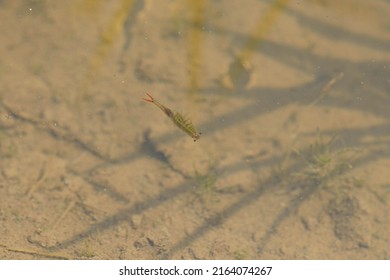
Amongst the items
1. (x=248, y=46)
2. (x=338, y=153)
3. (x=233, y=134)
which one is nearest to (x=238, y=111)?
(x=233, y=134)

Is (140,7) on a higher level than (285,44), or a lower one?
higher

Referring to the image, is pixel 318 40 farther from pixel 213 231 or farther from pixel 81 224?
pixel 81 224

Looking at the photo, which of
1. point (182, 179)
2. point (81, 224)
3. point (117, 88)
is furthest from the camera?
point (117, 88)

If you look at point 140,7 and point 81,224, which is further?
point 140,7

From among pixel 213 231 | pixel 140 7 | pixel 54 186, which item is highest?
pixel 140 7

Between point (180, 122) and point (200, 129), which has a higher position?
point (200, 129)

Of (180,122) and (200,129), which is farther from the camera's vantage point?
(200,129)

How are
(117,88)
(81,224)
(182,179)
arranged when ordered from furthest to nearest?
(117,88) < (182,179) < (81,224)
